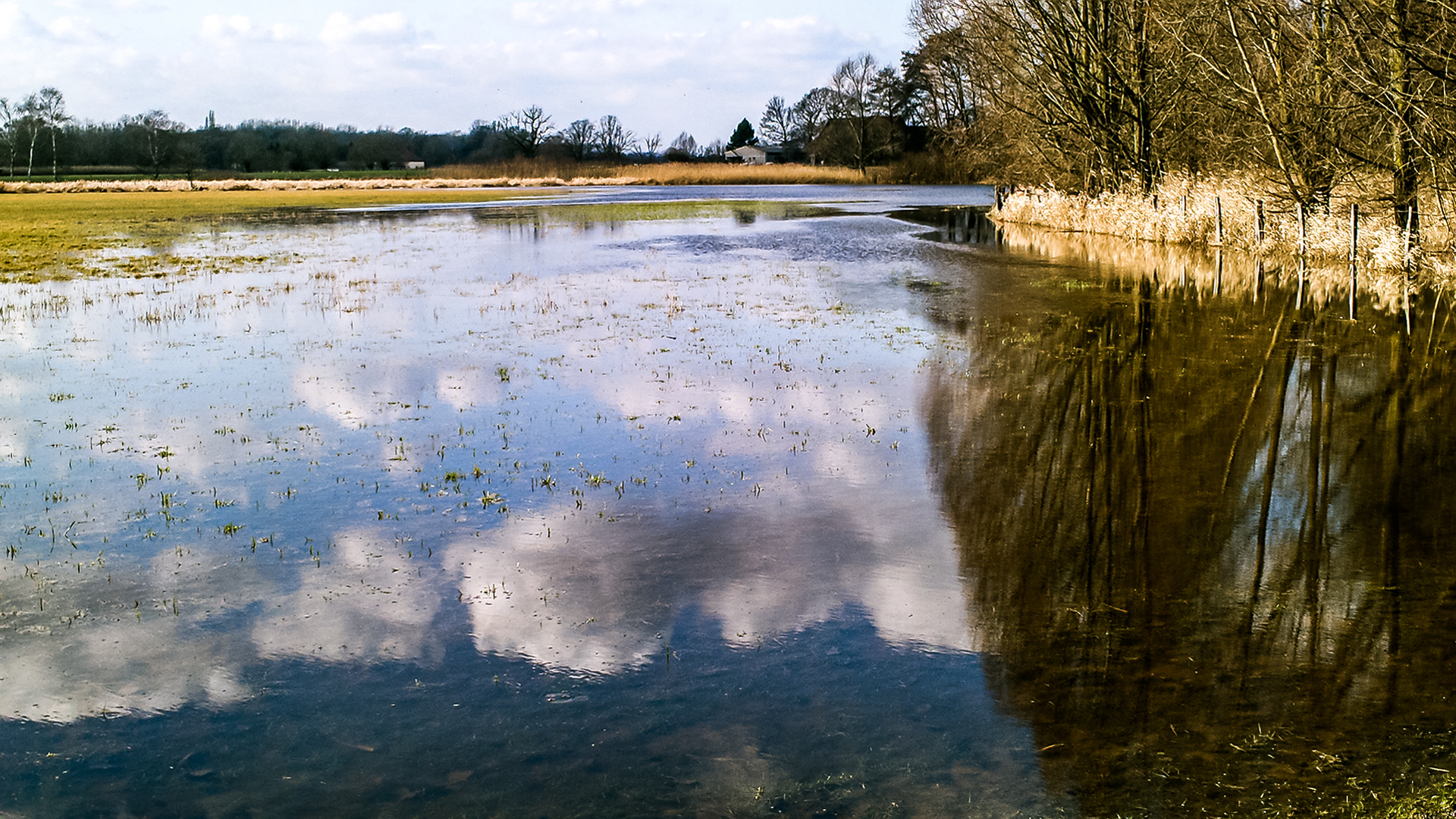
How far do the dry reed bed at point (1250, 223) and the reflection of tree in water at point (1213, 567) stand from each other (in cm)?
831

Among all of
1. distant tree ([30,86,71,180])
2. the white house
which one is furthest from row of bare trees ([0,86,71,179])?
the white house

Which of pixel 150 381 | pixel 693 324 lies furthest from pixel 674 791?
pixel 693 324

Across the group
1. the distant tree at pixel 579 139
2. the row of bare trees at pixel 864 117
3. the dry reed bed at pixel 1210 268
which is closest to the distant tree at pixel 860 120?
the row of bare trees at pixel 864 117

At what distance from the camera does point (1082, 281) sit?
22516 millimetres

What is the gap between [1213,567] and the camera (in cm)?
680

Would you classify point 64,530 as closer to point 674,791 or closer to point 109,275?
point 674,791

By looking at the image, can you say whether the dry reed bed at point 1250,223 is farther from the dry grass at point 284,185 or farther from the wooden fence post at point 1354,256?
the dry grass at point 284,185

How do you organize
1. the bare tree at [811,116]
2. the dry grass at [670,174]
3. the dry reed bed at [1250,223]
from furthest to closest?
the bare tree at [811,116] → the dry grass at [670,174] → the dry reed bed at [1250,223]

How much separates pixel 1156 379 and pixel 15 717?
1095 cm

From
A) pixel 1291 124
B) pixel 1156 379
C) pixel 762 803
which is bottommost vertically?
pixel 762 803

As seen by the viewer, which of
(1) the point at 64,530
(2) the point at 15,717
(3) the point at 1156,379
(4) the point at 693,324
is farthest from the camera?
(4) the point at 693,324

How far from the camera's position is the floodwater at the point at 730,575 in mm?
4684

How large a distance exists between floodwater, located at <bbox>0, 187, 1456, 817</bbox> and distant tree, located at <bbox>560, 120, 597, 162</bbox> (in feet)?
407

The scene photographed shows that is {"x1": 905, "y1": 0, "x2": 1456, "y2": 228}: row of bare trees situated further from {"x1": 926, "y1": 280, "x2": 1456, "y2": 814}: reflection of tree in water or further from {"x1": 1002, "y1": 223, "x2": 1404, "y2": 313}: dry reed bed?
{"x1": 926, "y1": 280, "x2": 1456, "y2": 814}: reflection of tree in water
